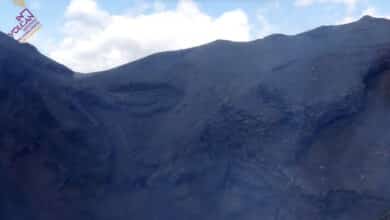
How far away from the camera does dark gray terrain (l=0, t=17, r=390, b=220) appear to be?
8.91 meters

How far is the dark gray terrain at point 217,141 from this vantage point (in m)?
8.91

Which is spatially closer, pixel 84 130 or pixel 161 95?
pixel 84 130

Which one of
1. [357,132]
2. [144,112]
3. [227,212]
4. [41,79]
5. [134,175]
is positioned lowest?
[227,212]

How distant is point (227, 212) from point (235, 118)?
2067 millimetres

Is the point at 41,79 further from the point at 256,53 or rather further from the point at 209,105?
the point at 256,53

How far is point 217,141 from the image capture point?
990 centimetres

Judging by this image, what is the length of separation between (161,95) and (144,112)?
0.67 meters

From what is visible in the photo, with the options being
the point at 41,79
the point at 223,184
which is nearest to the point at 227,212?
the point at 223,184

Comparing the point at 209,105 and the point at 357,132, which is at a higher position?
the point at 209,105

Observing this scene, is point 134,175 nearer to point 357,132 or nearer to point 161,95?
point 161,95

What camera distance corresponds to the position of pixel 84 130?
1040 cm

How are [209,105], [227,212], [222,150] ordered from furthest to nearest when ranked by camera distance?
[209,105]
[222,150]
[227,212]

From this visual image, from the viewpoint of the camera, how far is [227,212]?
9.20m

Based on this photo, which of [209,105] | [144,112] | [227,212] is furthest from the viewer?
[144,112]
